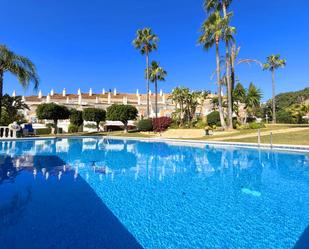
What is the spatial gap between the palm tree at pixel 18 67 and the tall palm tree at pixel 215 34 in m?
18.4

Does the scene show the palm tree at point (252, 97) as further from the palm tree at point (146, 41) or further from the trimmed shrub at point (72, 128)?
the trimmed shrub at point (72, 128)

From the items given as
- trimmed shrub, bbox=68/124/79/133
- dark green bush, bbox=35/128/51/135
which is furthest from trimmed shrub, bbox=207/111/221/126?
dark green bush, bbox=35/128/51/135

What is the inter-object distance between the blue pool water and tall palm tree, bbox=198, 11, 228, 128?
60.3ft

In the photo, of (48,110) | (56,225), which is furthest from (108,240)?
(48,110)

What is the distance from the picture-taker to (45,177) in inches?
363

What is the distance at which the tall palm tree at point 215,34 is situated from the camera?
26.7 metres

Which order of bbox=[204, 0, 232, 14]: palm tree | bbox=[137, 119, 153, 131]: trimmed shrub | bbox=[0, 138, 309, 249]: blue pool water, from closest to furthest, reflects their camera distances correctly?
bbox=[0, 138, 309, 249]: blue pool water
bbox=[204, 0, 232, 14]: palm tree
bbox=[137, 119, 153, 131]: trimmed shrub

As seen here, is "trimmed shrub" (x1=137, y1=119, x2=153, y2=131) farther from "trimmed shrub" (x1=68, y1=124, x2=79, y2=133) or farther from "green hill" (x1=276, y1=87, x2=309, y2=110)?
"green hill" (x1=276, y1=87, x2=309, y2=110)

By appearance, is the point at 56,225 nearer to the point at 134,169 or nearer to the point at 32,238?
the point at 32,238

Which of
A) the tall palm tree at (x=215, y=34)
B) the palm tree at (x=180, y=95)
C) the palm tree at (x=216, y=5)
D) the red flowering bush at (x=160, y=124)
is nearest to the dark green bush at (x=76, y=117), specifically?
the red flowering bush at (x=160, y=124)

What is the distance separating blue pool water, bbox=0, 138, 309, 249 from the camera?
4281 millimetres

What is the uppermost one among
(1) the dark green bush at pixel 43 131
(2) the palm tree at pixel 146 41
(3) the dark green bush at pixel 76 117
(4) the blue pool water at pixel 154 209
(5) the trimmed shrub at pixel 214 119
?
(2) the palm tree at pixel 146 41

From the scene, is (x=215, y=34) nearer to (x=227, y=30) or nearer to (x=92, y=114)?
(x=227, y=30)

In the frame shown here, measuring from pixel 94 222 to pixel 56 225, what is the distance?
Answer: 73cm
